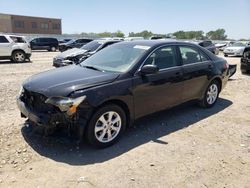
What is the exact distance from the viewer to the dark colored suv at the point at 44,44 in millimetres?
30109

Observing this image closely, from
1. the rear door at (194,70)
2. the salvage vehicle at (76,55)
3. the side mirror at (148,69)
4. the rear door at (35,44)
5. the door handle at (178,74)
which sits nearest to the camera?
the side mirror at (148,69)

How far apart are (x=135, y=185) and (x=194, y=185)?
73 centimetres

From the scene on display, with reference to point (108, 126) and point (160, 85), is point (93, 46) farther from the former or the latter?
point (108, 126)

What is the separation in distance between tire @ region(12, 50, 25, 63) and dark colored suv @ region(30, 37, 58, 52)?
14.5m

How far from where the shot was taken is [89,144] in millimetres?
4180

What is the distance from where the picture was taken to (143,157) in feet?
12.9

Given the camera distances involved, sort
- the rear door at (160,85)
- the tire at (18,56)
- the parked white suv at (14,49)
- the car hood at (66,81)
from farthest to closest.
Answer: the tire at (18,56) → the parked white suv at (14,49) → the rear door at (160,85) → the car hood at (66,81)

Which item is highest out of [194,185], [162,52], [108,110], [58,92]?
[162,52]

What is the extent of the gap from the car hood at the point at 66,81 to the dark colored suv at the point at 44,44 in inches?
1078

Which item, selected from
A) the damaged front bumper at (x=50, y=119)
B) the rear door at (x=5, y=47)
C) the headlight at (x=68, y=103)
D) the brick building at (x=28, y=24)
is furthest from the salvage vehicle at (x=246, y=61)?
the brick building at (x=28, y=24)

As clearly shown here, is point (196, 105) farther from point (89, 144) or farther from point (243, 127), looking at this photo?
point (89, 144)

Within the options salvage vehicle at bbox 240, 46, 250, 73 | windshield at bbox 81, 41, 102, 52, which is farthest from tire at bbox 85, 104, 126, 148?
windshield at bbox 81, 41, 102, 52

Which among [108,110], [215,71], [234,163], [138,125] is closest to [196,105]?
[215,71]

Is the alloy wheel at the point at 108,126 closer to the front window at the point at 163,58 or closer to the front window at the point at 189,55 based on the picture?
the front window at the point at 163,58
